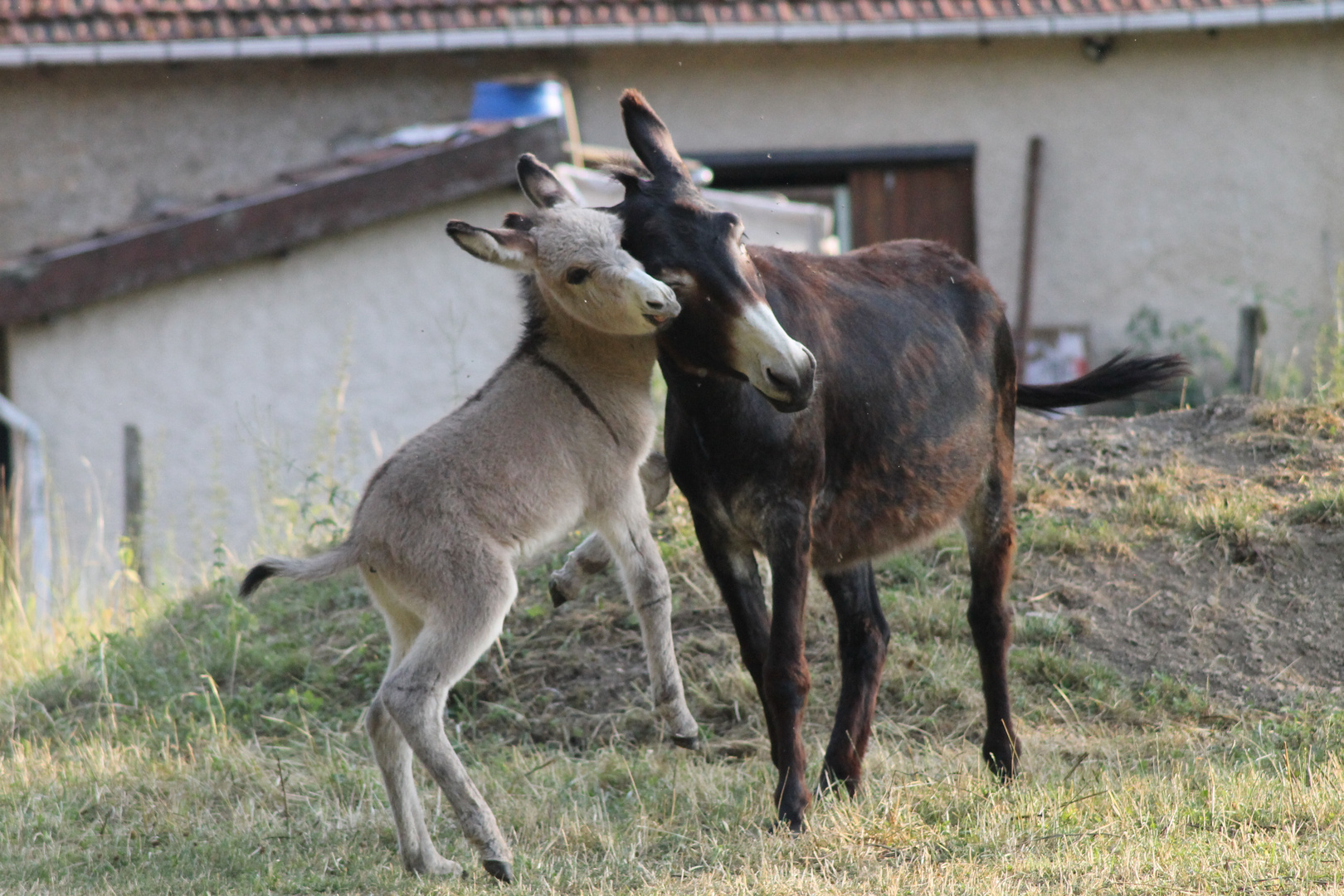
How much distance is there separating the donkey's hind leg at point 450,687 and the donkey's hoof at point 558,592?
534mm

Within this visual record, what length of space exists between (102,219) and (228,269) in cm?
329

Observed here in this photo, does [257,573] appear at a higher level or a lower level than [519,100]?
lower

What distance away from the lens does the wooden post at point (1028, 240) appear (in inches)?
475

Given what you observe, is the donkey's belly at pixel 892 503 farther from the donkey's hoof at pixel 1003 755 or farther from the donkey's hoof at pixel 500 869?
the donkey's hoof at pixel 500 869

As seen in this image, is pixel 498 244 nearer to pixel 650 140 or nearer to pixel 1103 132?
pixel 650 140

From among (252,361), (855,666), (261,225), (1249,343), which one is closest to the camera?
(855,666)

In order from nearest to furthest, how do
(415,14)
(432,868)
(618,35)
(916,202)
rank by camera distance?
(432,868) < (618,35) < (415,14) < (916,202)

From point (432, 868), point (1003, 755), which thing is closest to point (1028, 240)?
point (1003, 755)

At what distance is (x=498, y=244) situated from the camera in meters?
3.94

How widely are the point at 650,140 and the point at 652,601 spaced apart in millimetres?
1368

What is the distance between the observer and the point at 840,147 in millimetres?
12297

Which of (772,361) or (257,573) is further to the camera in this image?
(257,573)

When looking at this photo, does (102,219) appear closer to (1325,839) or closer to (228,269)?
(228,269)

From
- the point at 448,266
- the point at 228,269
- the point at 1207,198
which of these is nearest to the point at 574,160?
the point at 448,266
